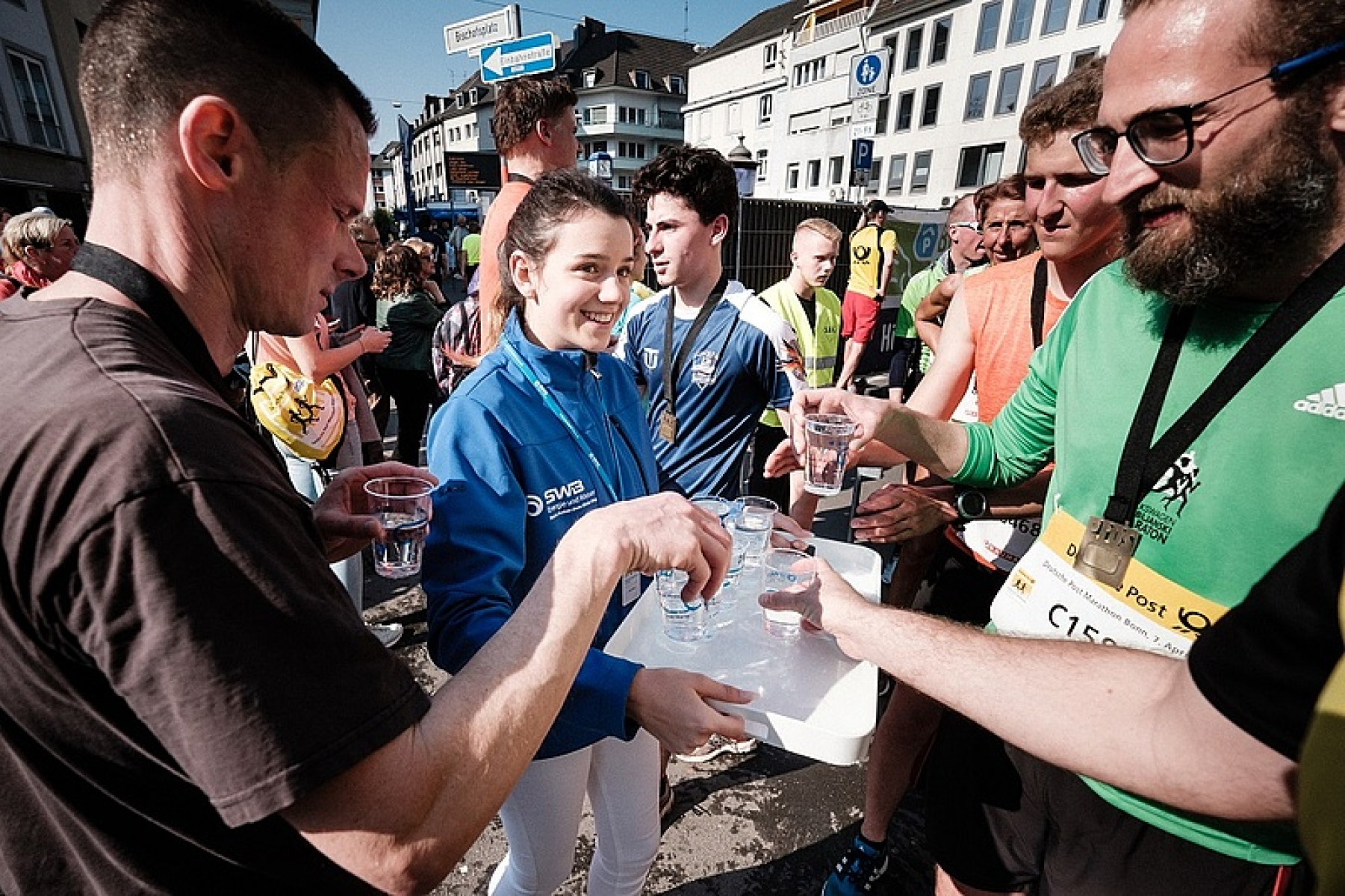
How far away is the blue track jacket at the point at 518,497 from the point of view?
4.54 ft

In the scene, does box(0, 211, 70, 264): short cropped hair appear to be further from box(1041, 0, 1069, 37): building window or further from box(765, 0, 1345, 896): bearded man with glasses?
box(1041, 0, 1069, 37): building window

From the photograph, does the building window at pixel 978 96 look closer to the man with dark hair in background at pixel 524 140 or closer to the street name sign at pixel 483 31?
the street name sign at pixel 483 31

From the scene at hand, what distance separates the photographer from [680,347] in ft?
10.8

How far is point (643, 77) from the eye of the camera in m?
56.6

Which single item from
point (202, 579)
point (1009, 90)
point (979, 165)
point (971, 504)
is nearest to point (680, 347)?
point (971, 504)

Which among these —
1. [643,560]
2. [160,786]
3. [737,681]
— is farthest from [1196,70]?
[160,786]

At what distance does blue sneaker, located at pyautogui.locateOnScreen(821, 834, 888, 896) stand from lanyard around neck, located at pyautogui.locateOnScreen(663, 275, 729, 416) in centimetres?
213

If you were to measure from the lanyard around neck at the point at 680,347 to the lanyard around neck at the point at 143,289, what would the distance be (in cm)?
248

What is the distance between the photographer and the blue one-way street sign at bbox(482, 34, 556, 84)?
10.6 m


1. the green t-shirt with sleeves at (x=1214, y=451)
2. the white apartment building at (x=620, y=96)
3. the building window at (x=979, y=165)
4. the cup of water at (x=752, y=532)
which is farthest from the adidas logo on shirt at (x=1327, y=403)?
the white apartment building at (x=620, y=96)

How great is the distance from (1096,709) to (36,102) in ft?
83.0

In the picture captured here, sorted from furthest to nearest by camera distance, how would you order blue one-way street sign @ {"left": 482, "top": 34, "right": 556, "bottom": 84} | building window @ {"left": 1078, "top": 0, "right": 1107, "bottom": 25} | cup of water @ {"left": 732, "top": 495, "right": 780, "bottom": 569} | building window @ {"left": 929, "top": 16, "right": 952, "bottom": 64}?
building window @ {"left": 929, "top": 16, "right": 952, "bottom": 64} → building window @ {"left": 1078, "top": 0, "right": 1107, "bottom": 25} → blue one-way street sign @ {"left": 482, "top": 34, "right": 556, "bottom": 84} → cup of water @ {"left": 732, "top": 495, "right": 780, "bottom": 569}

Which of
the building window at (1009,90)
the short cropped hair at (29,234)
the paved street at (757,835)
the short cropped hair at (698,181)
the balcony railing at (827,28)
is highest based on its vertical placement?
the balcony railing at (827,28)

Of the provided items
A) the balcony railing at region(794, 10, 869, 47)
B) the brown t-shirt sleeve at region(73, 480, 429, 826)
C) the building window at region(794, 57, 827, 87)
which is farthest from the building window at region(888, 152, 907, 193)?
the brown t-shirt sleeve at region(73, 480, 429, 826)
